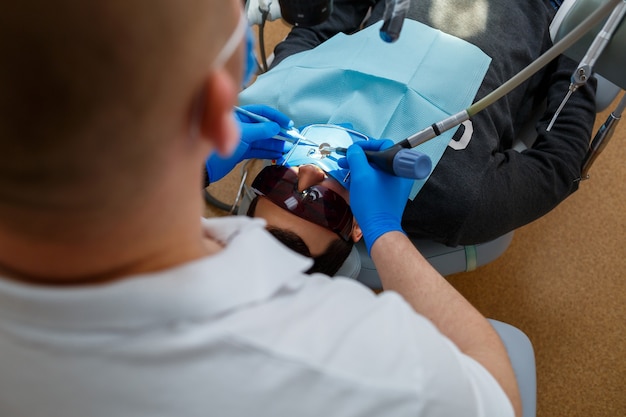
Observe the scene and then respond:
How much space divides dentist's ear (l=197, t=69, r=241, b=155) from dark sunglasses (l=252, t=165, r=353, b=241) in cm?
72

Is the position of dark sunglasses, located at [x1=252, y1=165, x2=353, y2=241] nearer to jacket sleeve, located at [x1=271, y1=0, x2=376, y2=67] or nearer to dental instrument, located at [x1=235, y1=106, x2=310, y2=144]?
dental instrument, located at [x1=235, y1=106, x2=310, y2=144]

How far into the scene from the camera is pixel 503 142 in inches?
57.2

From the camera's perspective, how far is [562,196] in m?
1.33

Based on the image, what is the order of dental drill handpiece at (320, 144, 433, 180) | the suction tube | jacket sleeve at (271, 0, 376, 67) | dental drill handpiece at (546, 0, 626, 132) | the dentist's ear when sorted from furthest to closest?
jacket sleeve at (271, 0, 376, 67)
dental drill handpiece at (320, 144, 433, 180)
dental drill handpiece at (546, 0, 626, 132)
the suction tube
the dentist's ear

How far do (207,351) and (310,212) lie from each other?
29.0 inches

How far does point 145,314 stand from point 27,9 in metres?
0.25

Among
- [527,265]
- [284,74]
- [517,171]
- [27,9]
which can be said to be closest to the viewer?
[27,9]

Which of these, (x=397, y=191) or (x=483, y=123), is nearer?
(x=397, y=191)

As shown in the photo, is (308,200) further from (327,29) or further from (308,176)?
(327,29)

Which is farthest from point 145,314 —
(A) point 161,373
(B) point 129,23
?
(B) point 129,23

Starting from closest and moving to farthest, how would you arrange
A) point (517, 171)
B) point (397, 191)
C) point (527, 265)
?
point (397, 191)
point (517, 171)
point (527, 265)

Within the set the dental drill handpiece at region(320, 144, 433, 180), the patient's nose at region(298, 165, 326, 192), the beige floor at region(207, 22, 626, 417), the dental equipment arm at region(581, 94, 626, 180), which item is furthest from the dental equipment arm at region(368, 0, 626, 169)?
the beige floor at region(207, 22, 626, 417)

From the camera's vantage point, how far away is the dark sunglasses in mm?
1209

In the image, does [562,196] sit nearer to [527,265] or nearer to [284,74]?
[527,265]
